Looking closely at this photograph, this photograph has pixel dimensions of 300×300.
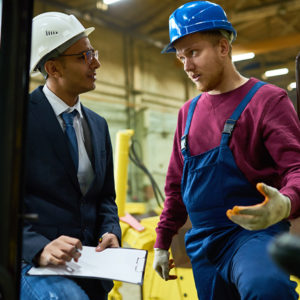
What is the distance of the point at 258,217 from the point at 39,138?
0.91 meters

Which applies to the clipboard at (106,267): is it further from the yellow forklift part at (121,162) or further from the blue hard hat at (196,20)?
the yellow forklift part at (121,162)

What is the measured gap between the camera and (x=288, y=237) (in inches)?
17.4

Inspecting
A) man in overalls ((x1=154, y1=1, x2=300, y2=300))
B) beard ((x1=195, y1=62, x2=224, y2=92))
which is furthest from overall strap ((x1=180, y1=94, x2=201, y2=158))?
beard ((x1=195, y1=62, x2=224, y2=92))

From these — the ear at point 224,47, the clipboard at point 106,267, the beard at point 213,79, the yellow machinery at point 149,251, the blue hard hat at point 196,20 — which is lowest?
the yellow machinery at point 149,251

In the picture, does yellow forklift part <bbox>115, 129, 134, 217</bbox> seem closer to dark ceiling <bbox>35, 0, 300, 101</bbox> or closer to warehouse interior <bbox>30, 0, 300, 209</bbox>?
warehouse interior <bbox>30, 0, 300, 209</bbox>

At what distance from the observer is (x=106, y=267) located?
4.52 feet

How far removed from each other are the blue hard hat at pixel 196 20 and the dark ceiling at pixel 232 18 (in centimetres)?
634

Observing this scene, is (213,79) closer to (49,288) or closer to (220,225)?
(220,225)

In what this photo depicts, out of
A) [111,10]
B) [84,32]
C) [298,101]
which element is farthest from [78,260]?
[111,10]

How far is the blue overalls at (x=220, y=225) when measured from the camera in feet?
4.80

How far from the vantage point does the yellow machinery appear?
8.60 feet

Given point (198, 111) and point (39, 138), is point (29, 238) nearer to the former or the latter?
point (39, 138)

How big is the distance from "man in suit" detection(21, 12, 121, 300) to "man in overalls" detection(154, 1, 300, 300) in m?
0.37

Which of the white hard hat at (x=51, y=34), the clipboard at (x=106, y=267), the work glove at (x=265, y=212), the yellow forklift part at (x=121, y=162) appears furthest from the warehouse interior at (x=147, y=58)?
the work glove at (x=265, y=212)
